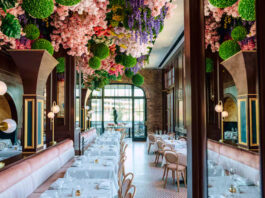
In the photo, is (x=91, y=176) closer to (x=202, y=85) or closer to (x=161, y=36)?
(x=202, y=85)

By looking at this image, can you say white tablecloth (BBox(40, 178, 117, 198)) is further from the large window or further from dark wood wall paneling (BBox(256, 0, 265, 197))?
the large window

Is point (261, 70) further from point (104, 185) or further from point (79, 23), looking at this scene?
point (79, 23)

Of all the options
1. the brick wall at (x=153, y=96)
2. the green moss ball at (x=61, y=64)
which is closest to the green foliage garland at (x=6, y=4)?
the green moss ball at (x=61, y=64)

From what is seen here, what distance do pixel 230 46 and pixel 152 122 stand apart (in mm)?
13099

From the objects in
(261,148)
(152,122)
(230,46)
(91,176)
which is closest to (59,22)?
(91,176)

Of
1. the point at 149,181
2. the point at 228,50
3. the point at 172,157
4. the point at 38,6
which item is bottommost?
the point at 149,181

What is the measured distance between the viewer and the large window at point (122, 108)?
15.2 m

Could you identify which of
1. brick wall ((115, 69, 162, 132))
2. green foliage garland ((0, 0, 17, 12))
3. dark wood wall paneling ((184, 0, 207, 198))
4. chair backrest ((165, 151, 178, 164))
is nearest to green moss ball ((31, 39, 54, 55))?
green foliage garland ((0, 0, 17, 12))

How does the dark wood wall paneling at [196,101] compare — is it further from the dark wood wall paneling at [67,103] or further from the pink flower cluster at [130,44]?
the dark wood wall paneling at [67,103]

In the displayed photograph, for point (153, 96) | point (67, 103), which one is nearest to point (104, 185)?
point (67, 103)

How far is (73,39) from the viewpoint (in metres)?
4.78

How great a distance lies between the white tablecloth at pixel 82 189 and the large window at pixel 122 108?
461 inches

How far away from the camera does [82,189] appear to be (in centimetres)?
307

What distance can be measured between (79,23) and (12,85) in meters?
4.93
